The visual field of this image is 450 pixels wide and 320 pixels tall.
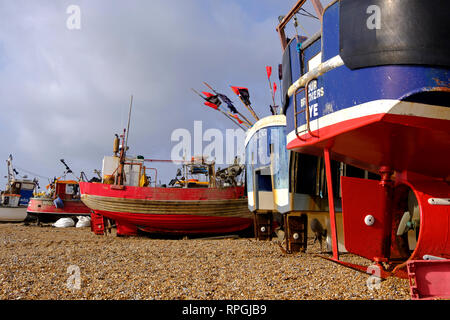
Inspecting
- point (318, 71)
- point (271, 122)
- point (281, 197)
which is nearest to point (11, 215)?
point (271, 122)

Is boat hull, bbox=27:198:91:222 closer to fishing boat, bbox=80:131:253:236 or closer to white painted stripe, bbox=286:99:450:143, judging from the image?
fishing boat, bbox=80:131:253:236

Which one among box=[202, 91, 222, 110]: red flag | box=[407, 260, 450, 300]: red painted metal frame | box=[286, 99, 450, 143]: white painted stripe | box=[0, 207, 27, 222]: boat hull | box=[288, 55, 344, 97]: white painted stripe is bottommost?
box=[0, 207, 27, 222]: boat hull

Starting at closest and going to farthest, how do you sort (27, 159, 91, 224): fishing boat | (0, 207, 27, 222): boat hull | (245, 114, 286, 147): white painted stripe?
(245, 114, 286, 147): white painted stripe < (27, 159, 91, 224): fishing boat < (0, 207, 27, 222): boat hull

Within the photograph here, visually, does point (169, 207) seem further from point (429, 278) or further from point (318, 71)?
point (429, 278)

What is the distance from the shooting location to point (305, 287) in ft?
13.8

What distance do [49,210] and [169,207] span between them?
12344 mm

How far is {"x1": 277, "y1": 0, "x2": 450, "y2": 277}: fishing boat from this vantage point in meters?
3.42

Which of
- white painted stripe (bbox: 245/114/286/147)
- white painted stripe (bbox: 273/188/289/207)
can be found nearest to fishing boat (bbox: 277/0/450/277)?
white painted stripe (bbox: 273/188/289/207)

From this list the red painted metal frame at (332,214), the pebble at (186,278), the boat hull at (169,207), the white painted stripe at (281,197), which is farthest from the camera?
the boat hull at (169,207)

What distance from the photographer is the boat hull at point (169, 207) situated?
12.6 metres

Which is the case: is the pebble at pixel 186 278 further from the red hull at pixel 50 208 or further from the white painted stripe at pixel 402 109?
the red hull at pixel 50 208

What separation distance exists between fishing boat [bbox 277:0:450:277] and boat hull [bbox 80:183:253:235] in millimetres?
7960

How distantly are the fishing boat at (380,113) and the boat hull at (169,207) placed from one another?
7.96m

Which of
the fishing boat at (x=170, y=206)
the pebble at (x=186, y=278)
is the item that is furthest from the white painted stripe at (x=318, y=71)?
the fishing boat at (x=170, y=206)
